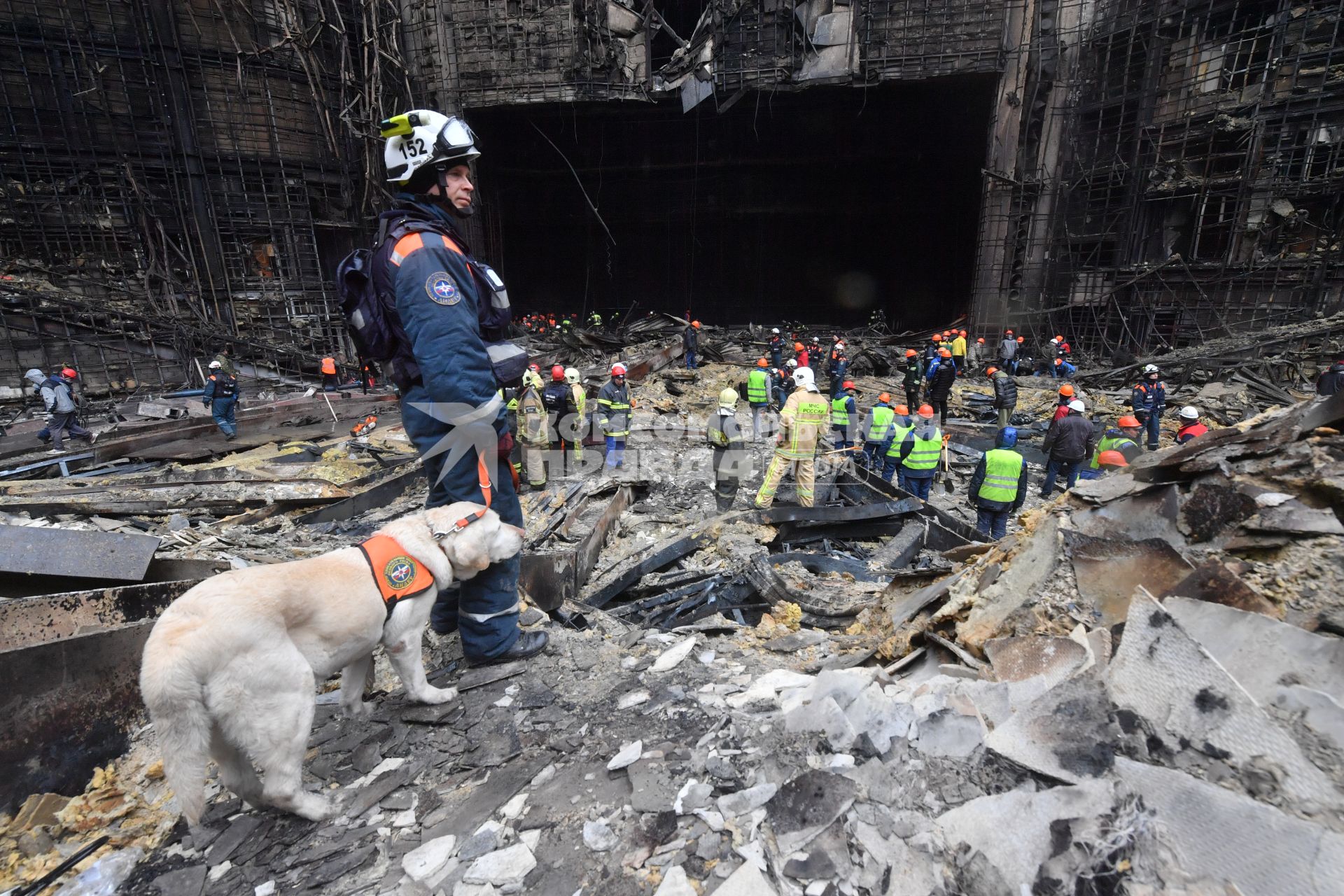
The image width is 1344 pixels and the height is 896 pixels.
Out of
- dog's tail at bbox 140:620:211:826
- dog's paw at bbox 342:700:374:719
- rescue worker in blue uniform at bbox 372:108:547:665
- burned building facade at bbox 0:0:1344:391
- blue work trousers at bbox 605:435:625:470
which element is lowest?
blue work trousers at bbox 605:435:625:470

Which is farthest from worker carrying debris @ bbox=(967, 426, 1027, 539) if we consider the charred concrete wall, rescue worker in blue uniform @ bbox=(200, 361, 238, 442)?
the charred concrete wall

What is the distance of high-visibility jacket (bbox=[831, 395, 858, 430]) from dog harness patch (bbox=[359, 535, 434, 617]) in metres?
9.07

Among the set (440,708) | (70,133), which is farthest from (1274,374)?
(70,133)

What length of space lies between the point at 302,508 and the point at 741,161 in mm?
22994

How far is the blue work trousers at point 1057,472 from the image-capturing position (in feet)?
29.2

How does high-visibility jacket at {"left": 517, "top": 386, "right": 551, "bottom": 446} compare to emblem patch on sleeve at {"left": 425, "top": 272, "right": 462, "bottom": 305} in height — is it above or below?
below

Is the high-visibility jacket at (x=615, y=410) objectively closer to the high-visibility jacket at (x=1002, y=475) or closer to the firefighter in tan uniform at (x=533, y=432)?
the firefighter in tan uniform at (x=533, y=432)

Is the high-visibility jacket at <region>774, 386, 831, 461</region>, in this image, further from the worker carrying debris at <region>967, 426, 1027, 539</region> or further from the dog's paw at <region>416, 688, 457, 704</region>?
the dog's paw at <region>416, 688, 457, 704</region>

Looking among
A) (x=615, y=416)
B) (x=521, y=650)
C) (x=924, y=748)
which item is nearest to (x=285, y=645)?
(x=521, y=650)

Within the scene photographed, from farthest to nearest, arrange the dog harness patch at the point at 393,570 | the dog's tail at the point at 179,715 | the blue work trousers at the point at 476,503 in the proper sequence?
the blue work trousers at the point at 476,503
the dog harness patch at the point at 393,570
the dog's tail at the point at 179,715

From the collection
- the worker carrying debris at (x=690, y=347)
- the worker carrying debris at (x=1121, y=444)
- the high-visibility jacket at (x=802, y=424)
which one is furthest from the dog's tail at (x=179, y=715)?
the worker carrying debris at (x=690, y=347)

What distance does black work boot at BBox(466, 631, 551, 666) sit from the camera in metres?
3.09

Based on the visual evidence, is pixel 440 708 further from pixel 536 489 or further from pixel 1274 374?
pixel 1274 374

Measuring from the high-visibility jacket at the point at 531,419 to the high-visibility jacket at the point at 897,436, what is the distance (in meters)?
5.39
